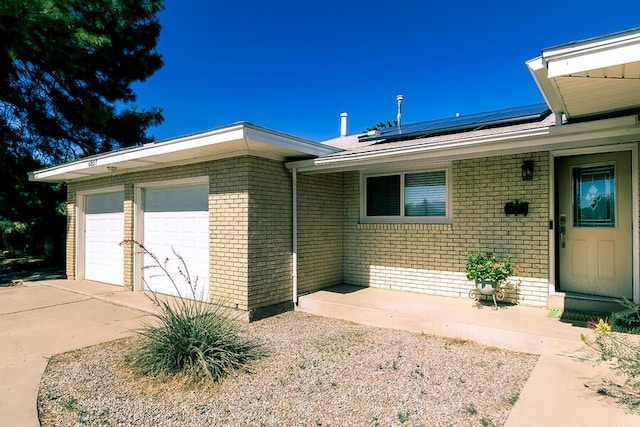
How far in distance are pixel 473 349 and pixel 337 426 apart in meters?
2.45

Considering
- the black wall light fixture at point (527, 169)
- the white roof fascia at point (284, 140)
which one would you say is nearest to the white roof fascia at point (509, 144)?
the white roof fascia at point (284, 140)

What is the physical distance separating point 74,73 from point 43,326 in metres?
7.82

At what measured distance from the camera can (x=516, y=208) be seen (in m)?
5.70

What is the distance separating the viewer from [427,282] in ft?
21.8

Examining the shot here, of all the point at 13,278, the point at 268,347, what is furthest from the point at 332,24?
the point at 13,278

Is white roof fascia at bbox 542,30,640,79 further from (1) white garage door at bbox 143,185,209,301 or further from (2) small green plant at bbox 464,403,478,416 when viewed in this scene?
(1) white garage door at bbox 143,185,209,301

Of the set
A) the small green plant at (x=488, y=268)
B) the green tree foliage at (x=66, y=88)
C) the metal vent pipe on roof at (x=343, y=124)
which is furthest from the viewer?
the metal vent pipe on roof at (x=343, y=124)

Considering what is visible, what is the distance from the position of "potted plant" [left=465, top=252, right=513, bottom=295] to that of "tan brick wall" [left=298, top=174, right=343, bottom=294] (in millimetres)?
2775

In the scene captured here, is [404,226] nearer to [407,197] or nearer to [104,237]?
[407,197]

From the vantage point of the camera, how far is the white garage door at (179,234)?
676 cm

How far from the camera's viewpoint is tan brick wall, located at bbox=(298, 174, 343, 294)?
679 centimetres

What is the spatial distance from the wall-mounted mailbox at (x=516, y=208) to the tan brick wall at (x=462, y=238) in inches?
2.7

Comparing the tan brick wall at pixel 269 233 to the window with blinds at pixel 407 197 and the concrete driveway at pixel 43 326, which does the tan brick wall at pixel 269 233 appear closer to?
the window with blinds at pixel 407 197

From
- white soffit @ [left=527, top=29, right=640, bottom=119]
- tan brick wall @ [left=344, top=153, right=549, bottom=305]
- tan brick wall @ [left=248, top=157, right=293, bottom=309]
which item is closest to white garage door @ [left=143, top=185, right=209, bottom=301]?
tan brick wall @ [left=248, top=157, right=293, bottom=309]
